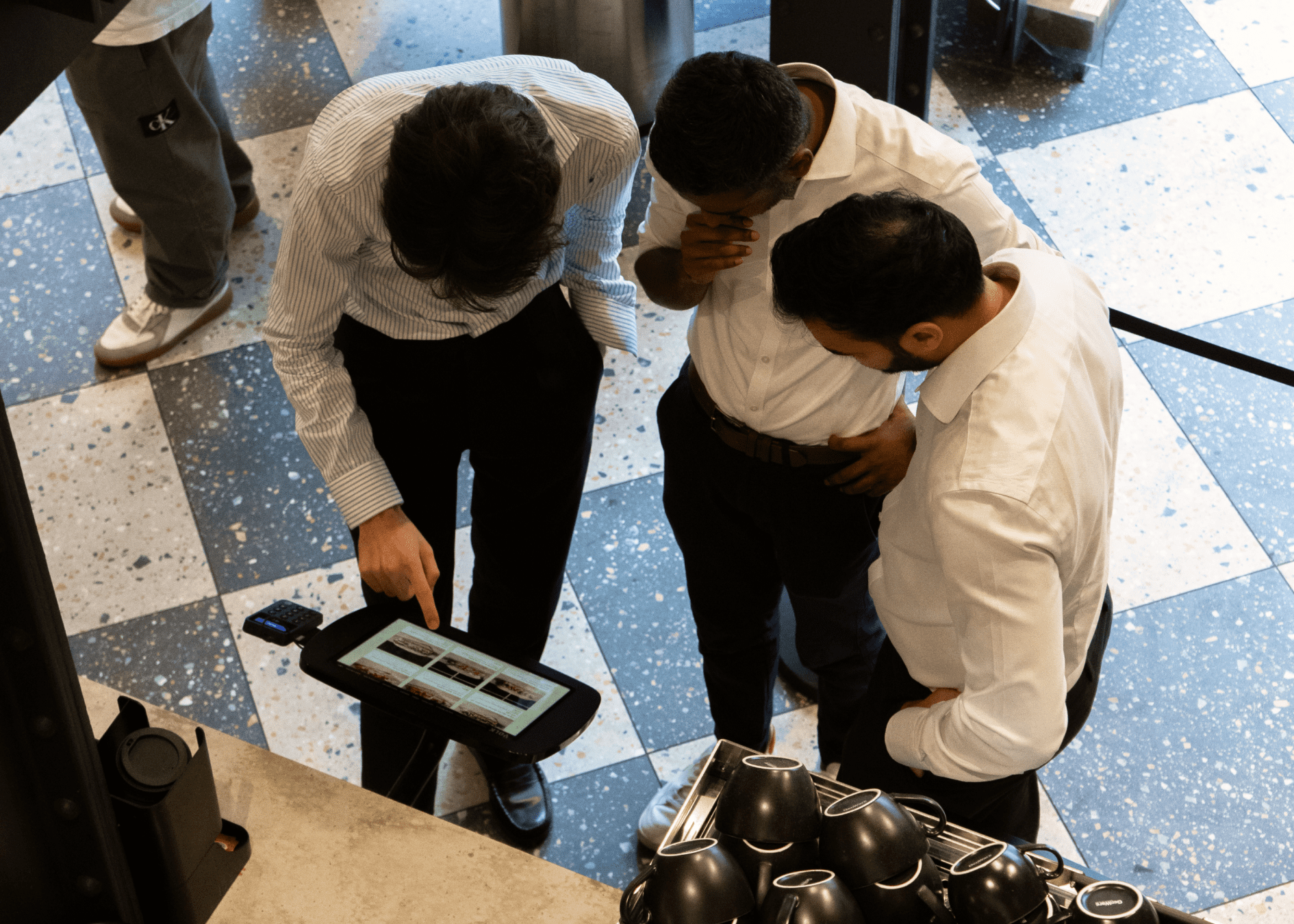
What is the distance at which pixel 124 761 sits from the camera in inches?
50.1

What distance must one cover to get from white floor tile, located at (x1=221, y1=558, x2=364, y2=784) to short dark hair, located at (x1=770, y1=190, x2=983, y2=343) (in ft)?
4.89

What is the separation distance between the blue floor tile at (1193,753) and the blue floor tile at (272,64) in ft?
8.78

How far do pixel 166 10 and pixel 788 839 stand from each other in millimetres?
2233

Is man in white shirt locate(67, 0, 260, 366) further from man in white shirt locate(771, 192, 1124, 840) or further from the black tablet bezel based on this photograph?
man in white shirt locate(771, 192, 1124, 840)

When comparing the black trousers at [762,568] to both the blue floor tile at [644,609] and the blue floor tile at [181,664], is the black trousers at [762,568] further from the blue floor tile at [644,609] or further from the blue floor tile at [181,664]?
the blue floor tile at [181,664]

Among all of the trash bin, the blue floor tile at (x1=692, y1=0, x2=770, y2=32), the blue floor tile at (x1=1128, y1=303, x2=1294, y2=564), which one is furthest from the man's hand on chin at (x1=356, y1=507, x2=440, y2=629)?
the blue floor tile at (x1=692, y1=0, x2=770, y2=32)

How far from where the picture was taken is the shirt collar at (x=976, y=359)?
4.49ft

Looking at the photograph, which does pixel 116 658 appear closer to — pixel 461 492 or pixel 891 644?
pixel 461 492

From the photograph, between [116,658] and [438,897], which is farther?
[116,658]

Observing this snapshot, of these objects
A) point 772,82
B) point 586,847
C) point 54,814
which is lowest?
point 586,847

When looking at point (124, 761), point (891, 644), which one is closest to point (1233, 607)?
point (891, 644)

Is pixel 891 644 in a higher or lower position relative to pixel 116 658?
higher

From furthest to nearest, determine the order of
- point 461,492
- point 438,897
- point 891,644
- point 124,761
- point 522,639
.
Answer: point 461,492, point 522,639, point 891,644, point 438,897, point 124,761

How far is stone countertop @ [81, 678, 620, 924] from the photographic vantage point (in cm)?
145
